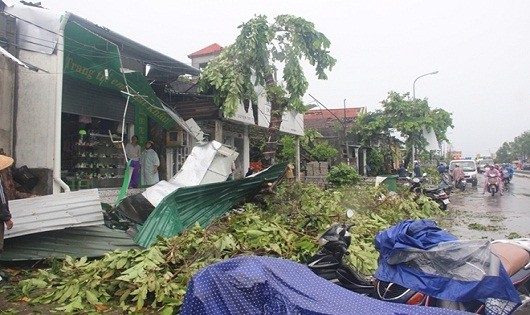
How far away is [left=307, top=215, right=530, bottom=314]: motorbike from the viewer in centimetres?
300

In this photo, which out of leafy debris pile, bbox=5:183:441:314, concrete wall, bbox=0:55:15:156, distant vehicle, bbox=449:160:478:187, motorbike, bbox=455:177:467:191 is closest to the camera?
leafy debris pile, bbox=5:183:441:314

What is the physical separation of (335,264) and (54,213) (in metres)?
4.30

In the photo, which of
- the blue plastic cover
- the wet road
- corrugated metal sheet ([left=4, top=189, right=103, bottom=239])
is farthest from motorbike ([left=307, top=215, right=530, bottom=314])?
the wet road

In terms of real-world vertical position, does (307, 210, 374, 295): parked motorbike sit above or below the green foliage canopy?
below

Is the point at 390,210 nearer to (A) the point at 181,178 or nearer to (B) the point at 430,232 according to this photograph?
(A) the point at 181,178

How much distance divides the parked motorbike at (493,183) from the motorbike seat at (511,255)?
656 inches

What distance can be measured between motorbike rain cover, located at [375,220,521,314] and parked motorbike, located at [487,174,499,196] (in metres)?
17.2

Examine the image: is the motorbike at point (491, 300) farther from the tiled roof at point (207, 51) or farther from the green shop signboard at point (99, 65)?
the tiled roof at point (207, 51)

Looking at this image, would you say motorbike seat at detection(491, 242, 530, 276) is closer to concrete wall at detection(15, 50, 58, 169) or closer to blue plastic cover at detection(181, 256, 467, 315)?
blue plastic cover at detection(181, 256, 467, 315)

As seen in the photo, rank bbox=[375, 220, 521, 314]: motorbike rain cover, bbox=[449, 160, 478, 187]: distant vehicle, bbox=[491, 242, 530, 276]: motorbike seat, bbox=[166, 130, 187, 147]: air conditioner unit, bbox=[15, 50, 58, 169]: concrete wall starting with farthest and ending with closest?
bbox=[449, 160, 478, 187]: distant vehicle, bbox=[166, 130, 187, 147]: air conditioner unit, bbox=[15, 50, 58, 169]: concrete wall, bbox=[491, 242, 530, 276]: motorbike seat, bbox=[375, 220, 521, 314]: motorbike rain cover

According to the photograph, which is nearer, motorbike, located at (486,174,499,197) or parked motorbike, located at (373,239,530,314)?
parked motorbike, located at (373,239,530,314)

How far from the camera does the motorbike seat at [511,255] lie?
3333 mm

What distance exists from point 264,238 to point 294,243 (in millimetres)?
416

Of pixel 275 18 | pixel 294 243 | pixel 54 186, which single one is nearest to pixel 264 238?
pixel 294 243
